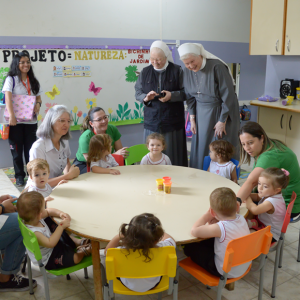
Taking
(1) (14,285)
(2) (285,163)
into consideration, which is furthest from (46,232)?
(2) (285,163)

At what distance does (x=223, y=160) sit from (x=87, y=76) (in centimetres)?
306

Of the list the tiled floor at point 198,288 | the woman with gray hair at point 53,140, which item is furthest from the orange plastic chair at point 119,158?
the tiled floor at point 198,288

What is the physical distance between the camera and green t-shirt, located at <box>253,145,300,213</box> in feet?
7.50

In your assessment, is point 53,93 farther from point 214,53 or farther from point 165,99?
point 214,53

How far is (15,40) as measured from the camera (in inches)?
183

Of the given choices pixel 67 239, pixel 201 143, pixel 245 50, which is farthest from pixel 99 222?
pixel 245 50

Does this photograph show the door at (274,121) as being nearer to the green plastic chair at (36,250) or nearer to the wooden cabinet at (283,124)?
the wooden cabinet at (283,124)

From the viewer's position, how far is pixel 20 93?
4.15m

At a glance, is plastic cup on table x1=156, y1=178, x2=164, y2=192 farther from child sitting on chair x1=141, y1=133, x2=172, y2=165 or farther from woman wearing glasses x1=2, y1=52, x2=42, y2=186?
woman wearing glasses x1=2, y1=52, x2=42, y2=186

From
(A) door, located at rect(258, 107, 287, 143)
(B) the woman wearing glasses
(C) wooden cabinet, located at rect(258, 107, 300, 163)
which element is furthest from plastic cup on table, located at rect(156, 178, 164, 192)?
(A) door, located at rect(258, 107, 287, 143)

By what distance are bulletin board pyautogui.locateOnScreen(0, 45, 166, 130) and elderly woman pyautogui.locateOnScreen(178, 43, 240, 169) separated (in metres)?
2.09

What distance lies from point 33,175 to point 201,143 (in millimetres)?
1893

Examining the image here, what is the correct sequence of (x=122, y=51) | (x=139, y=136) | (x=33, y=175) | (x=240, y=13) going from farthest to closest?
(x=240, y=13), (x=139, y=136), (x=122, y=51), (x=33, y=175)

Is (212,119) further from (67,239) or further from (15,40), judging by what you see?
(15,40)
